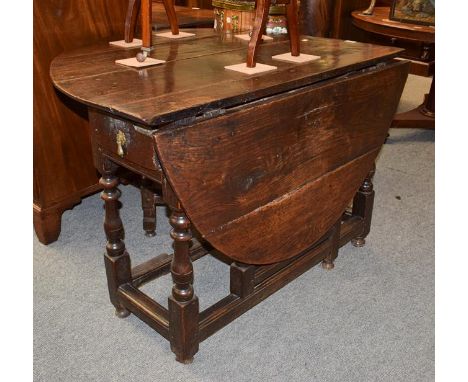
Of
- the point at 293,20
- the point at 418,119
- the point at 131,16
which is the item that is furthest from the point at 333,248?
the point at 418,119

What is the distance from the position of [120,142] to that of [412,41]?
8.80 feet

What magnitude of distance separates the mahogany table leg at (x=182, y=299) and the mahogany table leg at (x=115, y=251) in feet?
0.89

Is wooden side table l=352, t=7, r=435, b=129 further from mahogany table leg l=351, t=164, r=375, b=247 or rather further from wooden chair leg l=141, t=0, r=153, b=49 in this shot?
wooden chair leg l=141, t=0, r=153, b=49

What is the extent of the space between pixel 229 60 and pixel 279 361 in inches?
36.8

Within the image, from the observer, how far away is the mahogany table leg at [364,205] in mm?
2102

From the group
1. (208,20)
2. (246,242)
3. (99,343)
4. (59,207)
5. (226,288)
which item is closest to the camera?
(246,242)

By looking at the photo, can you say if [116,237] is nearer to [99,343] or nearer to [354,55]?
[99,343]

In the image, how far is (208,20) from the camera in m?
2.47

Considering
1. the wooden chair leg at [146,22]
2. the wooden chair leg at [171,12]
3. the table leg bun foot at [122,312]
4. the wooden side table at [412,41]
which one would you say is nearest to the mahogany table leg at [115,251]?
the table leg bun foot at [122,312]

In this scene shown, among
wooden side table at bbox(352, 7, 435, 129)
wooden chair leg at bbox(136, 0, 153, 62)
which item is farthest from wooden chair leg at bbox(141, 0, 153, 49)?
wooden side table at bbox(352, 7, 435, 129)

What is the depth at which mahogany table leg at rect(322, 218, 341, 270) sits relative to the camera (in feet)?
6.39

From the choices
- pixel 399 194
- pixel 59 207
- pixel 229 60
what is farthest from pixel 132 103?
pixel 399 194

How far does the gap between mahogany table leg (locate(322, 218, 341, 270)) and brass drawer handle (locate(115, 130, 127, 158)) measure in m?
0.91

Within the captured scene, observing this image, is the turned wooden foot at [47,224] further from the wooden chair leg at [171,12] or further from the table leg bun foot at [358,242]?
the table leg bun foot at [358,242]
